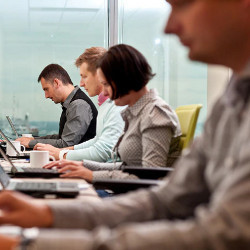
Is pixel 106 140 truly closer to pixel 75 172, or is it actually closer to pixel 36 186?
pixel 75 172

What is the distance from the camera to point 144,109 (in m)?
2.65

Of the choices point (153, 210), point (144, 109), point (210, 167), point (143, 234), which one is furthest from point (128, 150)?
point (143, 234)

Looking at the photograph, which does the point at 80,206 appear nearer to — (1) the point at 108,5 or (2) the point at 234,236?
(2) the point at 234,236

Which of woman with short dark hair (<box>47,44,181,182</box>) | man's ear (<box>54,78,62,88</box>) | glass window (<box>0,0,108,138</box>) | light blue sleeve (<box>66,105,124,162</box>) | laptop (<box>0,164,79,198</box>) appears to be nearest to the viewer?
laptop (<box>0,164,79,198</box>)

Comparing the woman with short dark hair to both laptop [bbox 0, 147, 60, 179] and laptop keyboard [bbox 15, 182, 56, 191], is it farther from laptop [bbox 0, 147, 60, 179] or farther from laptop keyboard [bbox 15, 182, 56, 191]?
laptop keyboard [bbox 15, 182, 56, 191]

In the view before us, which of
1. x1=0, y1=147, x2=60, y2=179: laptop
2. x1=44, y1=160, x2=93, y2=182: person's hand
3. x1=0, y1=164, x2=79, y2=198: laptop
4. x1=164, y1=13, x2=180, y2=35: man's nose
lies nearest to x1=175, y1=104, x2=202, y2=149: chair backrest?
x1=44, y1=160, x2=93, y2=182: person's hand

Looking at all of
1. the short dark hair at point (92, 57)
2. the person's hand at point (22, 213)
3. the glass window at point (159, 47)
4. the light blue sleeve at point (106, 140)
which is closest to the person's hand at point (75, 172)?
the light blue sleeve at point (106, 140)

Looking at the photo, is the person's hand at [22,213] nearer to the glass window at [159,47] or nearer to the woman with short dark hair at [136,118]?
the woman with short dark hair at [136,118]

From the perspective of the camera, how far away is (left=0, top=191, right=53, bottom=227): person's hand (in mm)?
1066

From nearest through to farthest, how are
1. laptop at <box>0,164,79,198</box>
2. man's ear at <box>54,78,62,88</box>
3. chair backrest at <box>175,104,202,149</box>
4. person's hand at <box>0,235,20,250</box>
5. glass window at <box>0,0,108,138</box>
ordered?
1. person's hand at <box>0,235,20,250</box>
2. laptop at <box>0,164,79,198</box>
3. chair backrest at <box>175,104,202,149</box>
4. man's ear at <box>54,78,62,88</box>
5. glass window at <box>0,0,108,138</box>

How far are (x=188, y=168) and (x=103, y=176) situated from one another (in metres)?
1.28

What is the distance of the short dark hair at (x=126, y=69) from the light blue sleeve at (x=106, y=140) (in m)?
0.69

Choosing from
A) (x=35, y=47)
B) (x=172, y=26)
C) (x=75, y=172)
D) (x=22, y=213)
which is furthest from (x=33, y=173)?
(x=35, y=47)

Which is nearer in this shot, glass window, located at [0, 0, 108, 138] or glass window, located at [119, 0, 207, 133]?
glass window, located at [119, 0, 207, 133]
